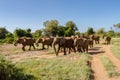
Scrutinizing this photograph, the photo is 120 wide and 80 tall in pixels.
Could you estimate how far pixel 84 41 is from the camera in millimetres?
22016

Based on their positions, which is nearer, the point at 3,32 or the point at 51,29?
the point at 51,29

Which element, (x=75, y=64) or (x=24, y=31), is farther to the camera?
(x=24, y=31)

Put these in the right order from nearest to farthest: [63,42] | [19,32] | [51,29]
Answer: [63,42]
[19,32]
[51,29]

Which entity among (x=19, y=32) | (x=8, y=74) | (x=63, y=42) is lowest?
(x=8, y=74)

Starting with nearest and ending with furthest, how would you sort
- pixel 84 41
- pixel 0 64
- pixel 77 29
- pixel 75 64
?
pixel 0 64
pixel 75 64
pixel 84 41
pixel 77 29

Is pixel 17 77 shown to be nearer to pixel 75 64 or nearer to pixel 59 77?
pixel 59 77

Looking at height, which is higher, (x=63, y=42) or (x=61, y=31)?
(x=61, y=31)

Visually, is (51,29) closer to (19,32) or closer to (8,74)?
(19,32)

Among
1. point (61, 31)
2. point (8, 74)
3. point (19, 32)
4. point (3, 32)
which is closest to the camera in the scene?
point (8, 74)

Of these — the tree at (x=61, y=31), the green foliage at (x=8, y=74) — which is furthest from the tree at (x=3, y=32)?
the green foliage at (x=8, y=74)

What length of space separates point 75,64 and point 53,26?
57667 mm

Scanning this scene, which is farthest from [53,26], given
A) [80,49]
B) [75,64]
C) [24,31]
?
[75,64]

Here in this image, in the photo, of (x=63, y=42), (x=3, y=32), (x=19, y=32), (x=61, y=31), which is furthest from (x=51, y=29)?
(x=63, y=42)

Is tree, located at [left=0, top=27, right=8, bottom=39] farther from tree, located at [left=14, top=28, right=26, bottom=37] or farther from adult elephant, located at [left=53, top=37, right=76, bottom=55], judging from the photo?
adult elephant, located at [left=53, top=37, right=76, bottom=55]
